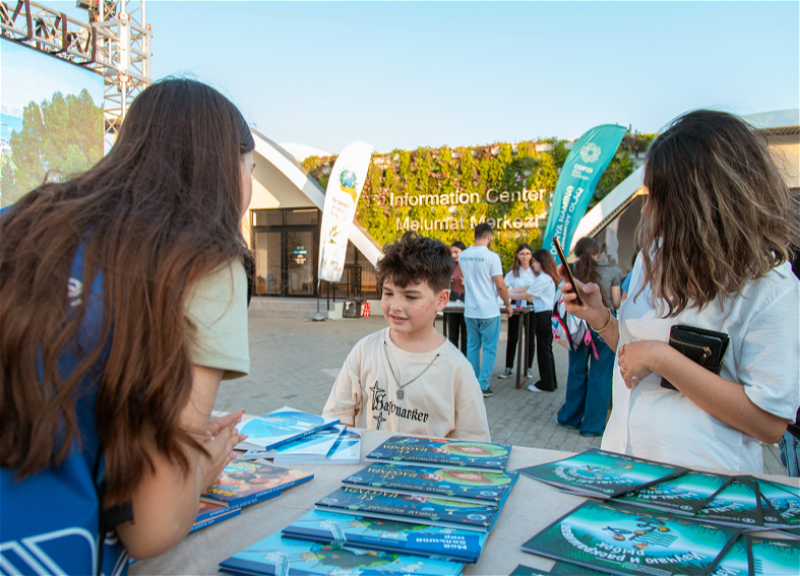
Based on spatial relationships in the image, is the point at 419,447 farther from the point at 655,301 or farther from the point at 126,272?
the point at 126,272

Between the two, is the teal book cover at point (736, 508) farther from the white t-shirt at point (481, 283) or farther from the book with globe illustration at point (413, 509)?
the white t-shirt at point (481, 283)

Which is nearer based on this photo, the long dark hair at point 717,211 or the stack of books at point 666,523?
the stack of books at point 666,523

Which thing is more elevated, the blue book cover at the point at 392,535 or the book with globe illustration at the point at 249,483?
the blue book cover at the point at 392,535

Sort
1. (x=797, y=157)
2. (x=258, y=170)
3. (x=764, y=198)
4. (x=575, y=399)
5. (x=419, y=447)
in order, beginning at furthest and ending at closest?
(x=258, y=170)
(x=797, y=157)
(x=575, y=399)
(x=419, y=447)
(x=764, y=198)

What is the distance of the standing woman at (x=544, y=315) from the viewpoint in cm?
650

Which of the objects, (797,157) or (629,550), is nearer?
(629,550)

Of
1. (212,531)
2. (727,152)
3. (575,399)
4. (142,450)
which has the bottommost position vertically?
(575,399)

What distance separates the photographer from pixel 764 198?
139 cm

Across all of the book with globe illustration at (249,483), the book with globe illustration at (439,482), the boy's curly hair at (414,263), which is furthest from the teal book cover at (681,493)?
the boy's curly hair at (414,263)

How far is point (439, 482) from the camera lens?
4.03ft

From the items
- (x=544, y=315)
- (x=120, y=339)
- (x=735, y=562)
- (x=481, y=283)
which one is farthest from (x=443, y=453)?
(x=544, y=315)

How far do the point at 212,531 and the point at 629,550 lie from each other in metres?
0.82

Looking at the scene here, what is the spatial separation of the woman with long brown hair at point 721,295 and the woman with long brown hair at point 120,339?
1.21 meters

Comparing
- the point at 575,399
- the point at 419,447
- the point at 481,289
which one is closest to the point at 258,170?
the point at 481,289
